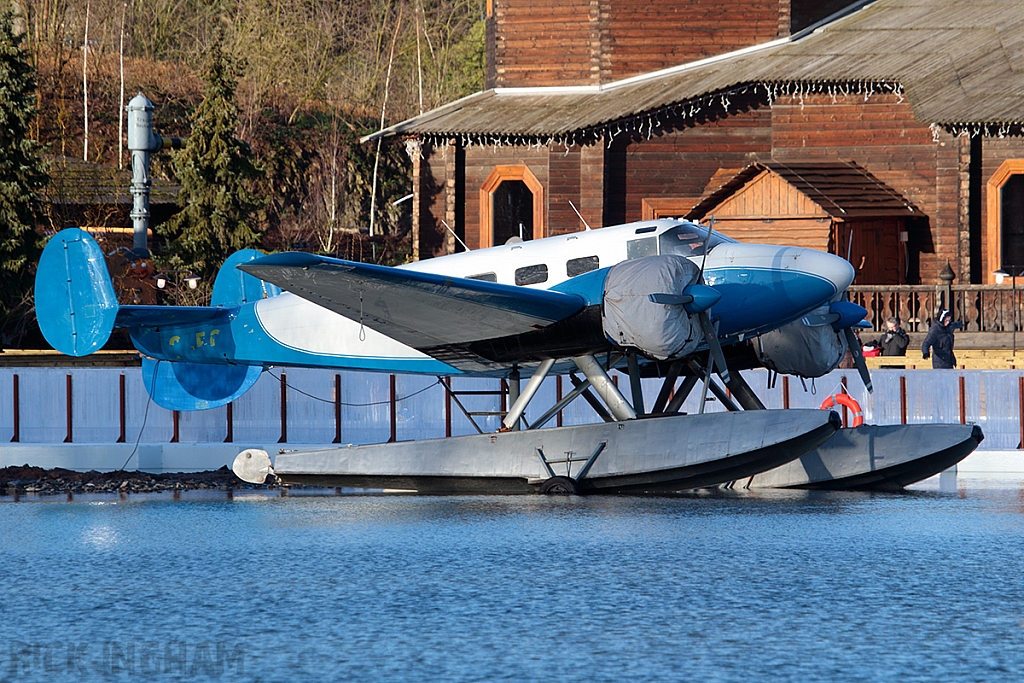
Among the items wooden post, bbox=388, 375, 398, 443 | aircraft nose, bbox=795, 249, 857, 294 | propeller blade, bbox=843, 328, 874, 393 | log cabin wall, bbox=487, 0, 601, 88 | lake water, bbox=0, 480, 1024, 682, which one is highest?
log cabin wall, bbox=487, 0, 601, 88

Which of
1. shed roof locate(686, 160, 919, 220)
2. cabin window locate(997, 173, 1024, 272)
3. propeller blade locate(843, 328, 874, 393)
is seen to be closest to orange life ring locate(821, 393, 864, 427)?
propeller blade locate(843, 328, 874, 393)

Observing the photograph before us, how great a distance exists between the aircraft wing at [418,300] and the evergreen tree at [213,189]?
23.9 m

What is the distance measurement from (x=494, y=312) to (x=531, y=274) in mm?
1163

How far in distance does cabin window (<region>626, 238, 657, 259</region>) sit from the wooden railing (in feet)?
45.5

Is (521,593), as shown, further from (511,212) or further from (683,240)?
(511,212)

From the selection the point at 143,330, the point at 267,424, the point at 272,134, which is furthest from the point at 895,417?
the point at 272,134

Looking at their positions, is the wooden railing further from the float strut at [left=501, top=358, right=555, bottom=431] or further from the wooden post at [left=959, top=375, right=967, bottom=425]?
the float strut at [left=501, top=358, right=555, bottom=431]

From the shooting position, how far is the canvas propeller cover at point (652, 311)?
1499 cm

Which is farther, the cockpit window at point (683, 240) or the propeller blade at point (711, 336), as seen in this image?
the cockpit window at point (683, 240)

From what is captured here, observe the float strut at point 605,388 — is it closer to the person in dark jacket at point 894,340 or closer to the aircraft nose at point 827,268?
the aircraft nose at point 827,268

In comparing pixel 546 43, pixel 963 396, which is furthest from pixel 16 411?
pixel 546 43

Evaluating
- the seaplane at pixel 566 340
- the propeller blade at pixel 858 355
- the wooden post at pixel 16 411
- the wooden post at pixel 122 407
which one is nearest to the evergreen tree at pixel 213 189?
the wooden post at pixel 16 411

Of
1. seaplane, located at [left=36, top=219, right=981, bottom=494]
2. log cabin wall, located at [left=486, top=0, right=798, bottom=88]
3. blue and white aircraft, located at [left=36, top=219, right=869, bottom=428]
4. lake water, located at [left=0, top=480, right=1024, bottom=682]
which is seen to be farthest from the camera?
log cabin wall, located at [left=486, top=0, right=798, bottom=88]

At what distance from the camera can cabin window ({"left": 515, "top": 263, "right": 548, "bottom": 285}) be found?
16.6 m
